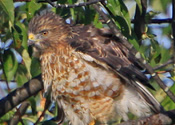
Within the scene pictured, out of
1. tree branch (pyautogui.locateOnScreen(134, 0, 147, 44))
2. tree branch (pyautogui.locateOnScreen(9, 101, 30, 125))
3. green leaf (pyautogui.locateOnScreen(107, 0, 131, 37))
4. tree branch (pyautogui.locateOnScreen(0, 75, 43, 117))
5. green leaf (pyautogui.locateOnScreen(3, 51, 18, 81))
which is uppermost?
green leaf (pyautogui.locateOnScreen(107, 0, 131, 37))

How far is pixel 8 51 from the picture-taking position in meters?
5.87

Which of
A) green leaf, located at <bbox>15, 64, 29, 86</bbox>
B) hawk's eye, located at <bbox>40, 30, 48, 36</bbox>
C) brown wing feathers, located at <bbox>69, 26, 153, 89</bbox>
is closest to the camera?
brown wing feathers, located at <bbox>69, 26, 153, 89</bbox>

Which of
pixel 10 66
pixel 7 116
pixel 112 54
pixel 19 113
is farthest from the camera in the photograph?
pixel 7 116

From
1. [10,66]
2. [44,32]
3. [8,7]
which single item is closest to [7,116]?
[10,66]

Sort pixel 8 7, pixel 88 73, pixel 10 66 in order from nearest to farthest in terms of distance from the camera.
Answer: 1. pixel 8 7
2. pixel 88 73
3. pixel 10 66

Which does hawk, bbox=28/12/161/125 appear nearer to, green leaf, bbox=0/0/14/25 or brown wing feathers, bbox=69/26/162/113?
brown wing feathers, bbox=69/26/162/113

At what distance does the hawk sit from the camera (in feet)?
17.7

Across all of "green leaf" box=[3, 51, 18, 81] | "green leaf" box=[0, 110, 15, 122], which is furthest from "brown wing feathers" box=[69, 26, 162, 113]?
"green leaf" box=[0, 110, 15, 122]

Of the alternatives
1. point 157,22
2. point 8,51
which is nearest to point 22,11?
point 8,51

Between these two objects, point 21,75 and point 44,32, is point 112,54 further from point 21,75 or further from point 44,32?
point 21,75

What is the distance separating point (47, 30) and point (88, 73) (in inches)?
32.2

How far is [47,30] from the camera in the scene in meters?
5.84

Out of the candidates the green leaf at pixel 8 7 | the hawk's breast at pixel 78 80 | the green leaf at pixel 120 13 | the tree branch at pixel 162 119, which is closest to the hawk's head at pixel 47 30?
the hawk's breast at pixel 78 80

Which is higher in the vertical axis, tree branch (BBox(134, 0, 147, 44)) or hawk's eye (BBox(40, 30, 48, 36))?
hawk's eye (BBox(40, 30, 48, 36))
